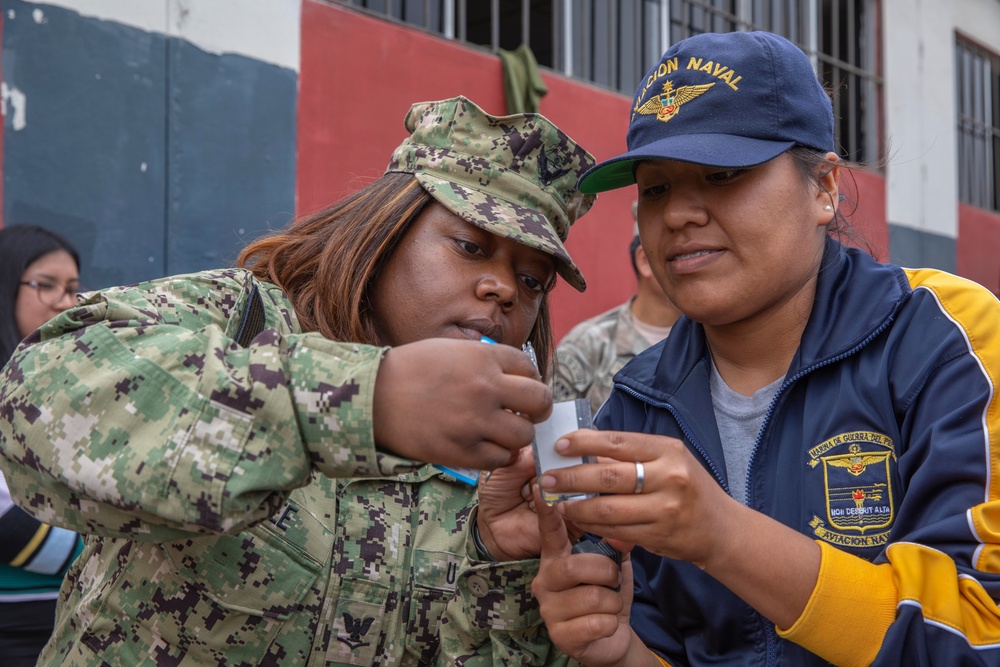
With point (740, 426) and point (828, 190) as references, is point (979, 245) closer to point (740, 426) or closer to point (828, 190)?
point (828, 190)

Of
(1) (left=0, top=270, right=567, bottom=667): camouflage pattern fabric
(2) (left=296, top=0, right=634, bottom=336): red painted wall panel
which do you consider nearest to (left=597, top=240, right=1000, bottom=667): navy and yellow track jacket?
(1) (left=0, top=270, right=567, bottom=667): camouflage pattern fabric

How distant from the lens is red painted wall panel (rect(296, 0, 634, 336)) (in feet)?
18.9

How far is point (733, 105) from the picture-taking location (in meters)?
1.82

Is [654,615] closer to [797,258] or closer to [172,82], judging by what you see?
[797,258]

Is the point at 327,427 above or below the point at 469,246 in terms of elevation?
below

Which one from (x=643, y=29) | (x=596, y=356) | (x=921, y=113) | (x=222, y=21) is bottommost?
(x=596, y=356)

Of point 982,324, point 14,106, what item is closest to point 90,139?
point 14,106

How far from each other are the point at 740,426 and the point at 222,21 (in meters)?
4.41

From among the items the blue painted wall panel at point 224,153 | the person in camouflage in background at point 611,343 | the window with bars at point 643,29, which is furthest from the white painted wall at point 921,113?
the blue painted wall panel at point 224,153

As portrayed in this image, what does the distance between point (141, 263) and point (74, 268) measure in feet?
3.78

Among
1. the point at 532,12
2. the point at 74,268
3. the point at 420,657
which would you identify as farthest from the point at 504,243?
the point at 532,12

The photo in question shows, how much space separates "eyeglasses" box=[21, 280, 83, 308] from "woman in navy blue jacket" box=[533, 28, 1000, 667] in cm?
249

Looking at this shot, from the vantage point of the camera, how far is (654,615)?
1.96m

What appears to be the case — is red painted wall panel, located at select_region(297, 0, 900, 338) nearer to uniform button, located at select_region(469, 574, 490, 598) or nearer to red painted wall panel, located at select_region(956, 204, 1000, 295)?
uniform button, located at select_region(469, 574, 490, 598)
